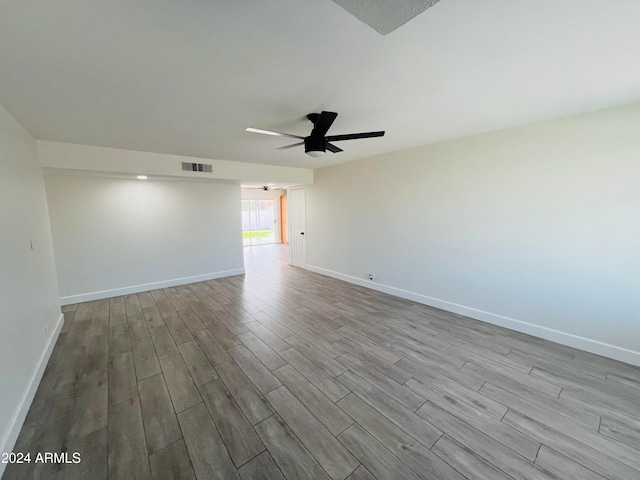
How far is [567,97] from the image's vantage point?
2.20 meters

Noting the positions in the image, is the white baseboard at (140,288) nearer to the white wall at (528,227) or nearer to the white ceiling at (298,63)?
the white ceiling at (298,63)

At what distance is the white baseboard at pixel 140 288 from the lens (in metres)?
4.21

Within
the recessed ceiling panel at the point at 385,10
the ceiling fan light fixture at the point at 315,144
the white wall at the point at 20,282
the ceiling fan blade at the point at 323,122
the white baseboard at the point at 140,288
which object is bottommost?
the white baseboard at the point at 140,288

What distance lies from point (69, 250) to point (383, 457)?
548 cm

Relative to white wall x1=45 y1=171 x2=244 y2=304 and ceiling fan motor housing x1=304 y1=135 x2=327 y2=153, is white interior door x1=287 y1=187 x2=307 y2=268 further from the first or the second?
ceiling fan motor housing x1=304 y1=135 x2=327 y2=153

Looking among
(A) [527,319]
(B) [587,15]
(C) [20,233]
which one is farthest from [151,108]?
(A) [527,319]

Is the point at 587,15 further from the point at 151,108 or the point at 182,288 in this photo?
the point at 182,288

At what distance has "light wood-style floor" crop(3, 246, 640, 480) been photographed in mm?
1538

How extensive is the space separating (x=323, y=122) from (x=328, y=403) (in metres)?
2.53

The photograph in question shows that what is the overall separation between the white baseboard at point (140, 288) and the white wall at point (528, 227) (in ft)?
12.5

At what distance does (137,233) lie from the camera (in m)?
4.71

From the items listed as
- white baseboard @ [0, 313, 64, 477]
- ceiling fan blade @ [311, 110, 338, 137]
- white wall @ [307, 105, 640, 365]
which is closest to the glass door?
white wall @ [307, 105, 640, 365]

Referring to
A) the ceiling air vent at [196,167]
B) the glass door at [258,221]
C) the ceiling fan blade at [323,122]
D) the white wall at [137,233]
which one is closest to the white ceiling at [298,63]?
the ceiling fan blade at [323,122]

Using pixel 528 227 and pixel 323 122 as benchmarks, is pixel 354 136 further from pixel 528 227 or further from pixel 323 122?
pixel 528 227
